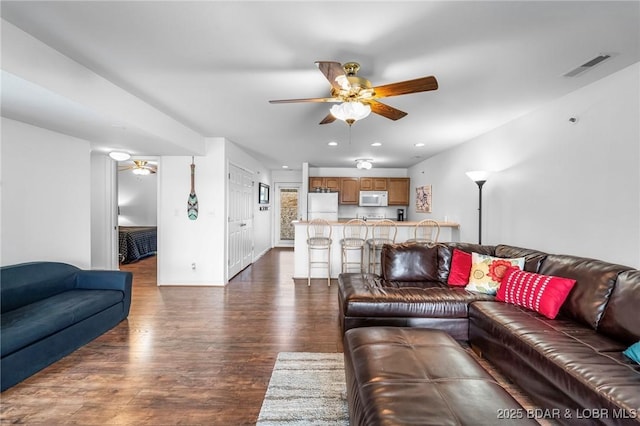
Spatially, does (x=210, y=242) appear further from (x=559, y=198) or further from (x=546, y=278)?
(x=559, y=198)

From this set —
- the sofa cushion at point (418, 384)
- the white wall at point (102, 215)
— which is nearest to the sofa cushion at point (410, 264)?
the sofa cushion at point (418, 384)

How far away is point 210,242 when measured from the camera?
4605 millimetres

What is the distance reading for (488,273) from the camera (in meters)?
2.81

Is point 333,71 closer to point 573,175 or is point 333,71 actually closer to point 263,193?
point 573,175

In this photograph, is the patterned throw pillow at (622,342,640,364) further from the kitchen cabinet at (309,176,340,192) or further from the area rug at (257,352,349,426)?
the kitchen cabinet at (309,176,340,192)

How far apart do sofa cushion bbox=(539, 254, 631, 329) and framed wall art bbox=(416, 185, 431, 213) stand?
12.6 feet

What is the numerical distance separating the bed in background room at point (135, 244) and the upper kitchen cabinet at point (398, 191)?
610cm

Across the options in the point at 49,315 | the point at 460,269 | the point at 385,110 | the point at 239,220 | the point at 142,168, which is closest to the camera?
the point at 49,315

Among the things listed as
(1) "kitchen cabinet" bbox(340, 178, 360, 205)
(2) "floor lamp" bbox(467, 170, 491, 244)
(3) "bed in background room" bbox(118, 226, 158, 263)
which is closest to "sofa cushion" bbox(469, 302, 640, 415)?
(2) "floor lamp" bbox(467, 170, 491, 244)

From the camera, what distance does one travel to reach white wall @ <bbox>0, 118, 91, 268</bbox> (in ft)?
8.83

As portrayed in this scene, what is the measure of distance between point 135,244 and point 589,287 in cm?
742

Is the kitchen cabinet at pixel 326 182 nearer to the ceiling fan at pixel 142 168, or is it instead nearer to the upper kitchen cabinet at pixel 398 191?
the upper kitchen cabinet at pixel 398 191

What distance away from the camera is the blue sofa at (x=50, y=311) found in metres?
2.00

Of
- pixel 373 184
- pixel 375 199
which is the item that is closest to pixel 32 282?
pixel 375 199
